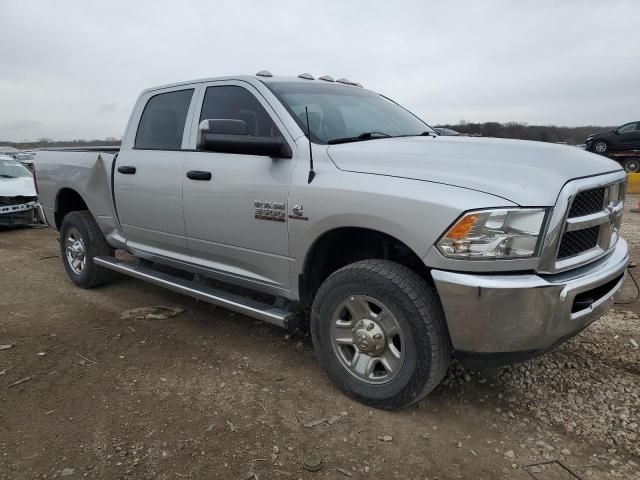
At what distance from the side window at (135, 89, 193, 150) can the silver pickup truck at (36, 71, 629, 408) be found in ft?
0.06

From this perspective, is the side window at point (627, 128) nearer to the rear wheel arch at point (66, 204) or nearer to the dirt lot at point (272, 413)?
the dirt lot at point (272, 413)

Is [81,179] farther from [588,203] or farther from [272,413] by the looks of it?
[588,203]

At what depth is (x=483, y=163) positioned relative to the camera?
2.55 metres

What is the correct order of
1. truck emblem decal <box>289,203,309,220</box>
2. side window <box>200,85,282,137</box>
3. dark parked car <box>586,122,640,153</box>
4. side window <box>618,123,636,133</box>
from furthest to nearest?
side window <box>618,123,636,133</box>, dark parked car <box>586,122,640,153</box>, side window <box>200,85,282,137</box>, truck emblem decal <box>289,203,309,220</box>

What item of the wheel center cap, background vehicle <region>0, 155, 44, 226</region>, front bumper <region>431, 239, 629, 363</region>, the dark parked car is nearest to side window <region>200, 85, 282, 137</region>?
the wheel center cap

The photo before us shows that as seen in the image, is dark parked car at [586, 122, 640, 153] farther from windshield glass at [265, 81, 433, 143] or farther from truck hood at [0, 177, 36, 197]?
truck hood at [0, 177, 36, 197]

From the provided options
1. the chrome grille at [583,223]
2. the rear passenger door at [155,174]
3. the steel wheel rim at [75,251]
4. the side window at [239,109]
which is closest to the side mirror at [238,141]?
the side window at [239,109]

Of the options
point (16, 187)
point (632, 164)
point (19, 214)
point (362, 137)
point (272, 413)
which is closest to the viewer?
point (272, 413)

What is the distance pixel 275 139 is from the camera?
3.09 meters

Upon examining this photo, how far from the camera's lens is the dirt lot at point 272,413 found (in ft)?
8.12

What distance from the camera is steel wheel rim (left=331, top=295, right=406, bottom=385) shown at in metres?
2.78

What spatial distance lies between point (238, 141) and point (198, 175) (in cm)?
74

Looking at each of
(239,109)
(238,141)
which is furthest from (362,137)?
(239,109)

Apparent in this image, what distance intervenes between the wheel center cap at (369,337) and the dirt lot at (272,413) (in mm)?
374
